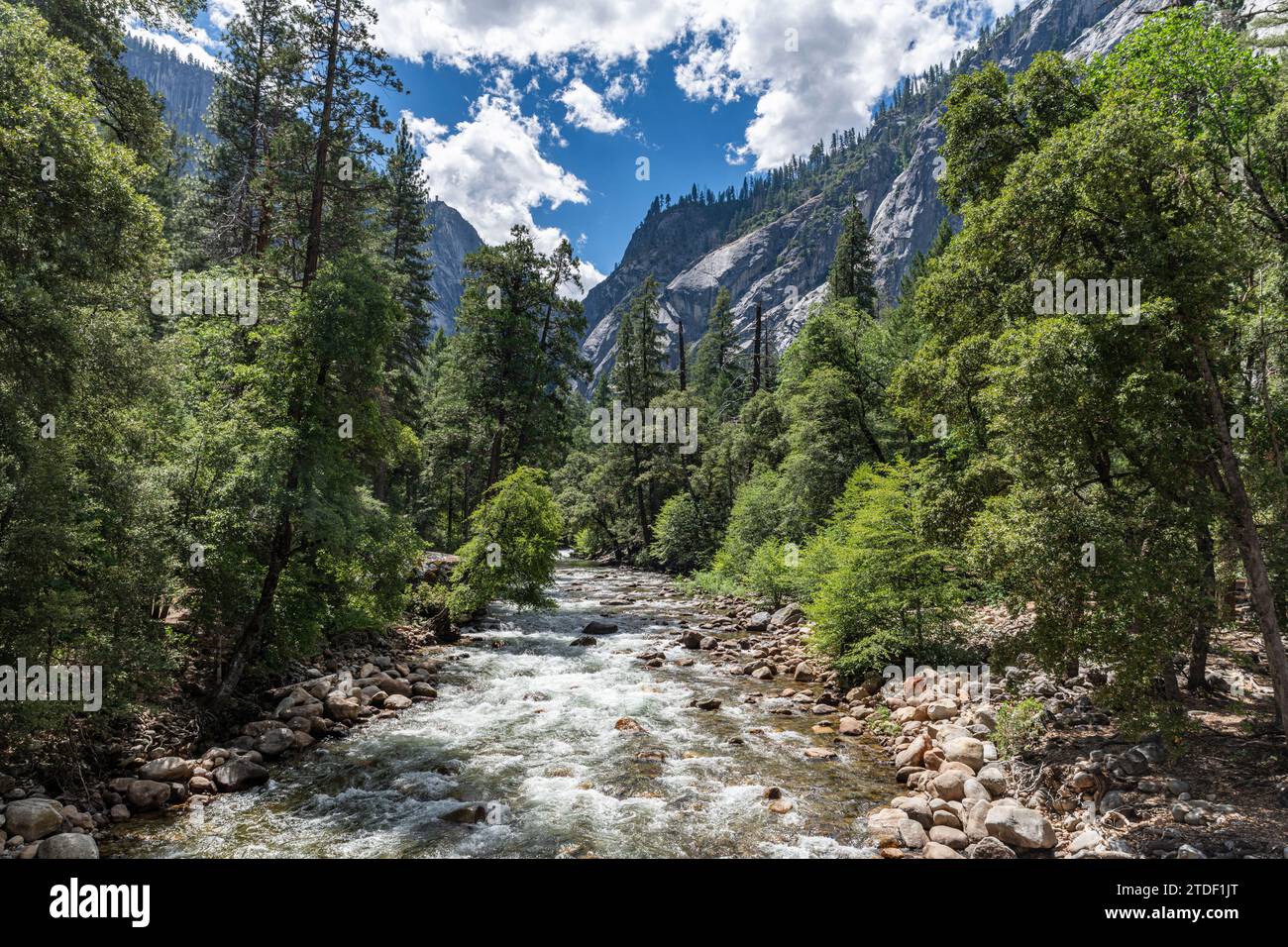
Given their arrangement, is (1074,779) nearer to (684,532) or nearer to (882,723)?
(882,723)

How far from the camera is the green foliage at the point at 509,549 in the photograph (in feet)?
65.8

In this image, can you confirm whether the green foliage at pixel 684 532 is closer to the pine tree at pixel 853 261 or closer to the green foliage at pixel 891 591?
the pine tree at pixel 853 261

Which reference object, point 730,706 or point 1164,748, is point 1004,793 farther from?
point 730,706

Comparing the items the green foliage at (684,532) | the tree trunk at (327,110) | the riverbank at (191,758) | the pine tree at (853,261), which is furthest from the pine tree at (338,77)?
the pine tree at (853,261)

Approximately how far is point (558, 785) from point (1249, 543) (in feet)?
31.1

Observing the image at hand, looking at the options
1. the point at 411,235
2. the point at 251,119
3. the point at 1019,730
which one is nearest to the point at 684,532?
the point at 411,235

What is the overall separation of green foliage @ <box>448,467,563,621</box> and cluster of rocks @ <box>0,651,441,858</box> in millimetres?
5349

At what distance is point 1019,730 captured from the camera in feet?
29.4

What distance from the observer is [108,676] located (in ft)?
25.6

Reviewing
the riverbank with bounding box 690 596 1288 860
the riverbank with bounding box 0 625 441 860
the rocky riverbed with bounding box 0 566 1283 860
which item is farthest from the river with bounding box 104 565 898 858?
the riverbank with bounding box 690 596 1288 860

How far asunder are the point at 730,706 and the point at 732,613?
1154cm

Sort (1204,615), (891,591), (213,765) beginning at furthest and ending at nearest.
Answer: (891,591) → (213,765) → (1204,615)

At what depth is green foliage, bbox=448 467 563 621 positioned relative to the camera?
20.0 m
